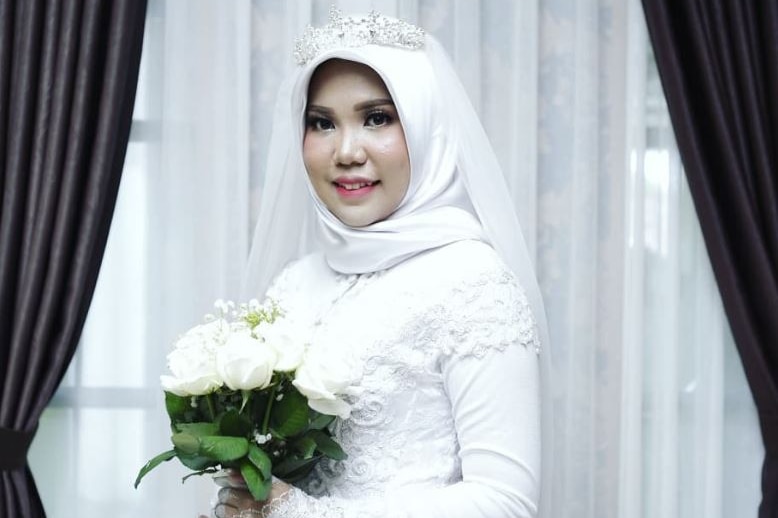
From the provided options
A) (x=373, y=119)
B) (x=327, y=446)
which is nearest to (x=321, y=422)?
(x=327, y=446)

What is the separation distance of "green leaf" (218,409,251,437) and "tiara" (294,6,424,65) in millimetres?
680

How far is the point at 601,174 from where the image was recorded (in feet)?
8.30

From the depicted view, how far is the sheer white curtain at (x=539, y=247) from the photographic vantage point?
97.4 inches

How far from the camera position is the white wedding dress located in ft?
5.18

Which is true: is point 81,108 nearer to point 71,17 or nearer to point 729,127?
point 71,17

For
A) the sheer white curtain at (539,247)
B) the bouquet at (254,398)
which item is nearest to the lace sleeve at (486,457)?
the bouquet at (254,398)

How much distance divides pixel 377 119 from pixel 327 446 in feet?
1.94

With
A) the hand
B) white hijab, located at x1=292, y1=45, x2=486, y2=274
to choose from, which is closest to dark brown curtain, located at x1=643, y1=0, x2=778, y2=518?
white hijab, located at x1=292, y1=45, x2=486, y2=274

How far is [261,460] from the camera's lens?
57.5 inches

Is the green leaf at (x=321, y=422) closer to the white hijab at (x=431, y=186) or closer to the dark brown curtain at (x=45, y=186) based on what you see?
the white hijab at (x=431, y=186)

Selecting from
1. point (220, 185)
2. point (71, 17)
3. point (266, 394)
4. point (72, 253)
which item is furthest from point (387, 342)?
point (71, 17)

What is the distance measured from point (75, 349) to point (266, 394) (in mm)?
1151

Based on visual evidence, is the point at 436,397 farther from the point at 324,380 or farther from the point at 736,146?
the point at 736,146

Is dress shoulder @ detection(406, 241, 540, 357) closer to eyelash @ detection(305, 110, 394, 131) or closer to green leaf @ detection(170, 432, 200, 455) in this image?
eyelash @ detection(305, 110, 394, 131)
